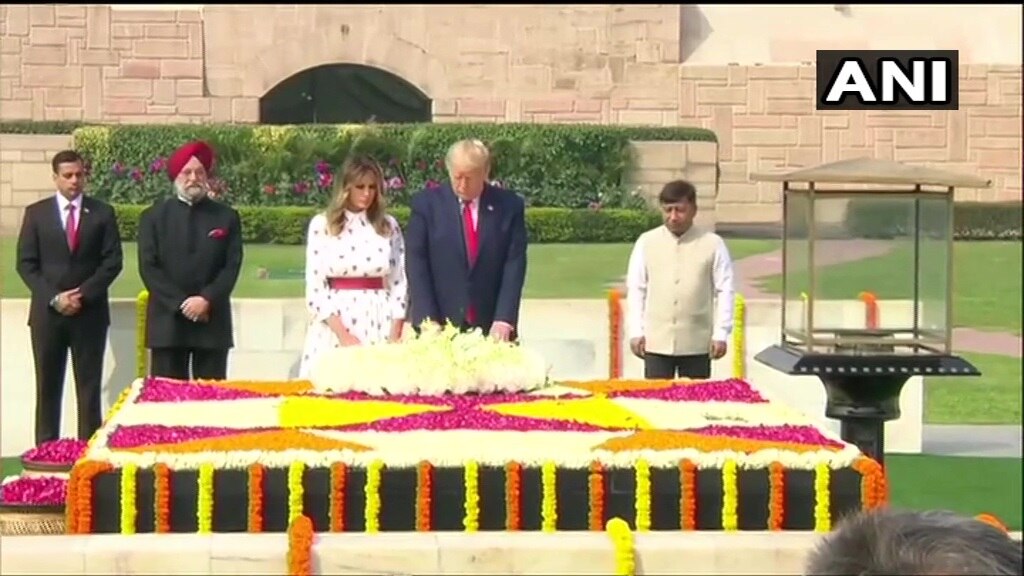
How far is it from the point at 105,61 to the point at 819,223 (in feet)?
43.0

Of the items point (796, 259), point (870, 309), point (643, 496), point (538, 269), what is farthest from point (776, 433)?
point (538, 269)

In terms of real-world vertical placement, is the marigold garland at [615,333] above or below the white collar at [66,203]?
below

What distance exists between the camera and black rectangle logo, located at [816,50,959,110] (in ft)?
14.6

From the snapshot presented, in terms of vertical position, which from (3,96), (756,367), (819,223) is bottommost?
(756,367)

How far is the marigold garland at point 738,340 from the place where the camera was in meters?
7.22

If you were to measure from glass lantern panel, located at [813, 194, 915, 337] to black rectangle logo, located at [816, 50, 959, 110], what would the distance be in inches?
11.7

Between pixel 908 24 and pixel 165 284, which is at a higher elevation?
pixel 908 24

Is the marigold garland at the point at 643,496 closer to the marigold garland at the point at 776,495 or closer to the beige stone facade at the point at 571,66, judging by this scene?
the marigold garland at the point at 776,495

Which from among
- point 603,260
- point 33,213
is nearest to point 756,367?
point 33,213

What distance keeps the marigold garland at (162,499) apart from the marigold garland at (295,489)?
23 centimetres

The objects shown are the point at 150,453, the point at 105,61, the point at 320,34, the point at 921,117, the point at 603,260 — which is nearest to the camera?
the point at 150,453

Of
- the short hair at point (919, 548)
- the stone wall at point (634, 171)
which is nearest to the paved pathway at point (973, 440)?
the short hair at point (919, 548)

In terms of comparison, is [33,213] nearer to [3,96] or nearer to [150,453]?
[150,453]

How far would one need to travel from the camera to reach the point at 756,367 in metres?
7.39
